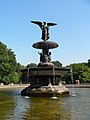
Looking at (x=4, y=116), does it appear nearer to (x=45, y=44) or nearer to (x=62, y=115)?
(x=62, y=115)

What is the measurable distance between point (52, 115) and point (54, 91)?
15601 mm

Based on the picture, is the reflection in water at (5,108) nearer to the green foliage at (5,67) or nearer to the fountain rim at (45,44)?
the fountain rim at (45,44)

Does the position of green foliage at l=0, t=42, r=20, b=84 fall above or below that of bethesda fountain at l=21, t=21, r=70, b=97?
above

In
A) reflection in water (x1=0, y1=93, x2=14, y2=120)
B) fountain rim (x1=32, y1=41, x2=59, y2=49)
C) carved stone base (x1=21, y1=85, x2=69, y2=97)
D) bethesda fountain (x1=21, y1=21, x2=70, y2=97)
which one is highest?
fountain rim (x1=32, y1=41, x2=59, y2=49)

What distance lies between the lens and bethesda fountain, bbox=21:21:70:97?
31.0m

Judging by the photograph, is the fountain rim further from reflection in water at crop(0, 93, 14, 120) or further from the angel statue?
reflection in water at crop(0, 93, 14, 120)

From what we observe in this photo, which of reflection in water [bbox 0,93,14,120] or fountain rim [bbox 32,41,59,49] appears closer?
reflection in water [bbox 0,93,14,120]

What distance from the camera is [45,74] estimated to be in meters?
31.7

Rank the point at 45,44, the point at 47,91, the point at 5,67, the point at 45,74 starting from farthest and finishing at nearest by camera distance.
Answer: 1. the point at 5,67
2. the point at 45,44
3. the point at 45,74
4. the point at 47,91

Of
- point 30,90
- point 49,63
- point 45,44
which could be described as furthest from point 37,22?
point 30,90

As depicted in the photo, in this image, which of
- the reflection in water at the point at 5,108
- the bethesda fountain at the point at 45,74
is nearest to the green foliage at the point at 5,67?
the bethesda fountain at the point at 45,74

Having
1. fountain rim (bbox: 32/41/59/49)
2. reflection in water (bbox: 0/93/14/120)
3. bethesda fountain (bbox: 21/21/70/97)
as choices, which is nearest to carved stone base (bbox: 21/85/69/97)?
bethesda fountain (bbox: 21/21/70/97)

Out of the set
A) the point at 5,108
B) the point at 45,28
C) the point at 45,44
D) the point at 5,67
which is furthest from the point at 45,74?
the point at 5,67

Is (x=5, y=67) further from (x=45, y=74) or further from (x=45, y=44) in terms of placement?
(x=45, y=74)
